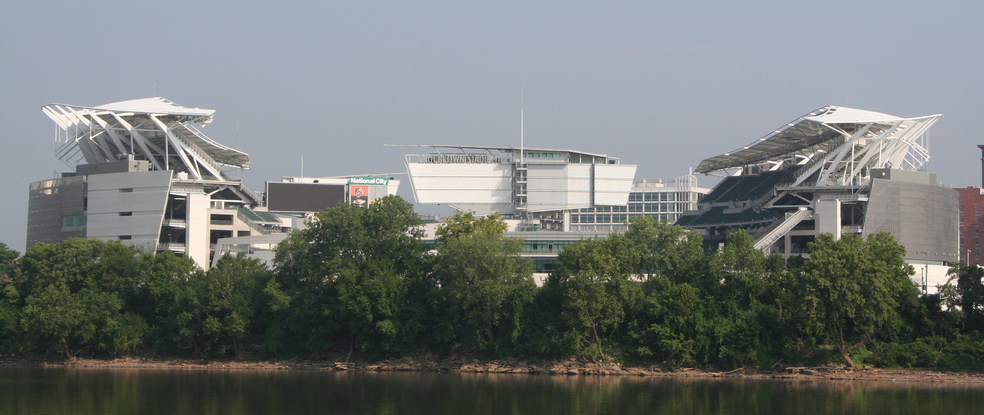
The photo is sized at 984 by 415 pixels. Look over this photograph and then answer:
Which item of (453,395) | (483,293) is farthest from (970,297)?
(453,395)

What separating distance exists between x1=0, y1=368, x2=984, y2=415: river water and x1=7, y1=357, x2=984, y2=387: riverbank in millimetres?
1974

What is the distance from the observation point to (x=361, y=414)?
197 ft

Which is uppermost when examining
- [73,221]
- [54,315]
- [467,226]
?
[73,221]

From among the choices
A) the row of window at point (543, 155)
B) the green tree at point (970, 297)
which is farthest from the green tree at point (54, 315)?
the green tree at point (970, 297)

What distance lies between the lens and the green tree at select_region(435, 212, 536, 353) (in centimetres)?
8169

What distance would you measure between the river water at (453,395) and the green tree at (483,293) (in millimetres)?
4159

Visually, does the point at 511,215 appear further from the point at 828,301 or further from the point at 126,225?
the point at 828,301

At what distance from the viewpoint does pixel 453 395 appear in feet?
223

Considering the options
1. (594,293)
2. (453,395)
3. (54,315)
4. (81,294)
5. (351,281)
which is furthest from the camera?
(81,294)

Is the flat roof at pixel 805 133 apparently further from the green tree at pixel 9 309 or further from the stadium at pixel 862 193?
the green tree at pixel 9 309

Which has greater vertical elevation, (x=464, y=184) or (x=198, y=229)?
(x=464, y=184)

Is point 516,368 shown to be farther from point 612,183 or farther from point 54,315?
point 612,183

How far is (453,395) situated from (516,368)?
15.1 meters

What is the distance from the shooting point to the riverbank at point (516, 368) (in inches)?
2940
